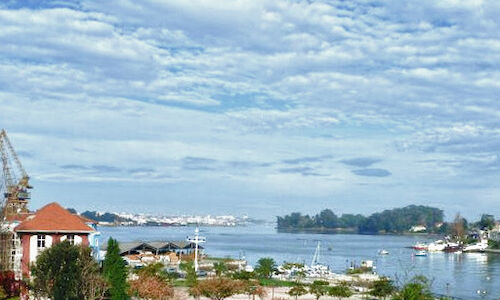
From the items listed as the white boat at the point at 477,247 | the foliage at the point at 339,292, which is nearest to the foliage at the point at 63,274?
the foliage at the point at 339,292

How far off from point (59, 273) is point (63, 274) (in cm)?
18

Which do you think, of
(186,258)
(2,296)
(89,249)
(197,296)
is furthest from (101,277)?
(186,258)

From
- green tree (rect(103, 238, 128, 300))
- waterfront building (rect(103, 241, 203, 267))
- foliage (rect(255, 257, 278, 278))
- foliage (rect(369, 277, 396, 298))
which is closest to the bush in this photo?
green tree (rect(103, 238, 128, 300))

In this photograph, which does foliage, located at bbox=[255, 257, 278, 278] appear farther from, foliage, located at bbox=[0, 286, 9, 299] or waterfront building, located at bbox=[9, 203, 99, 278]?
foliage, located at bbox=[0, 286, 9, 299]

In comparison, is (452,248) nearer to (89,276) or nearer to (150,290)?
(150,290)

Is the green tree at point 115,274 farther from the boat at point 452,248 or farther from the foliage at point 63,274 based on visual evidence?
the boat at point 452,248

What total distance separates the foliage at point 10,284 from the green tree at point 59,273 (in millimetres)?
6297

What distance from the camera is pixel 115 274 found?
30.1 m

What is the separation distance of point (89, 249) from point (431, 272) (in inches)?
2263

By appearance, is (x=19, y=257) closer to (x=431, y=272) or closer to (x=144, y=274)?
(x=144, y=274)

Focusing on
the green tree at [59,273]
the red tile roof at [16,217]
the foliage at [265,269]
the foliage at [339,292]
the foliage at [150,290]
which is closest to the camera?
the green tree at [59,273]

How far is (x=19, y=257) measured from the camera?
3556 cm

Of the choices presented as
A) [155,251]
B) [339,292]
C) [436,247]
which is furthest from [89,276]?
[436,247]

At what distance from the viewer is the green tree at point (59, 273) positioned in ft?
Answer: 87.5
